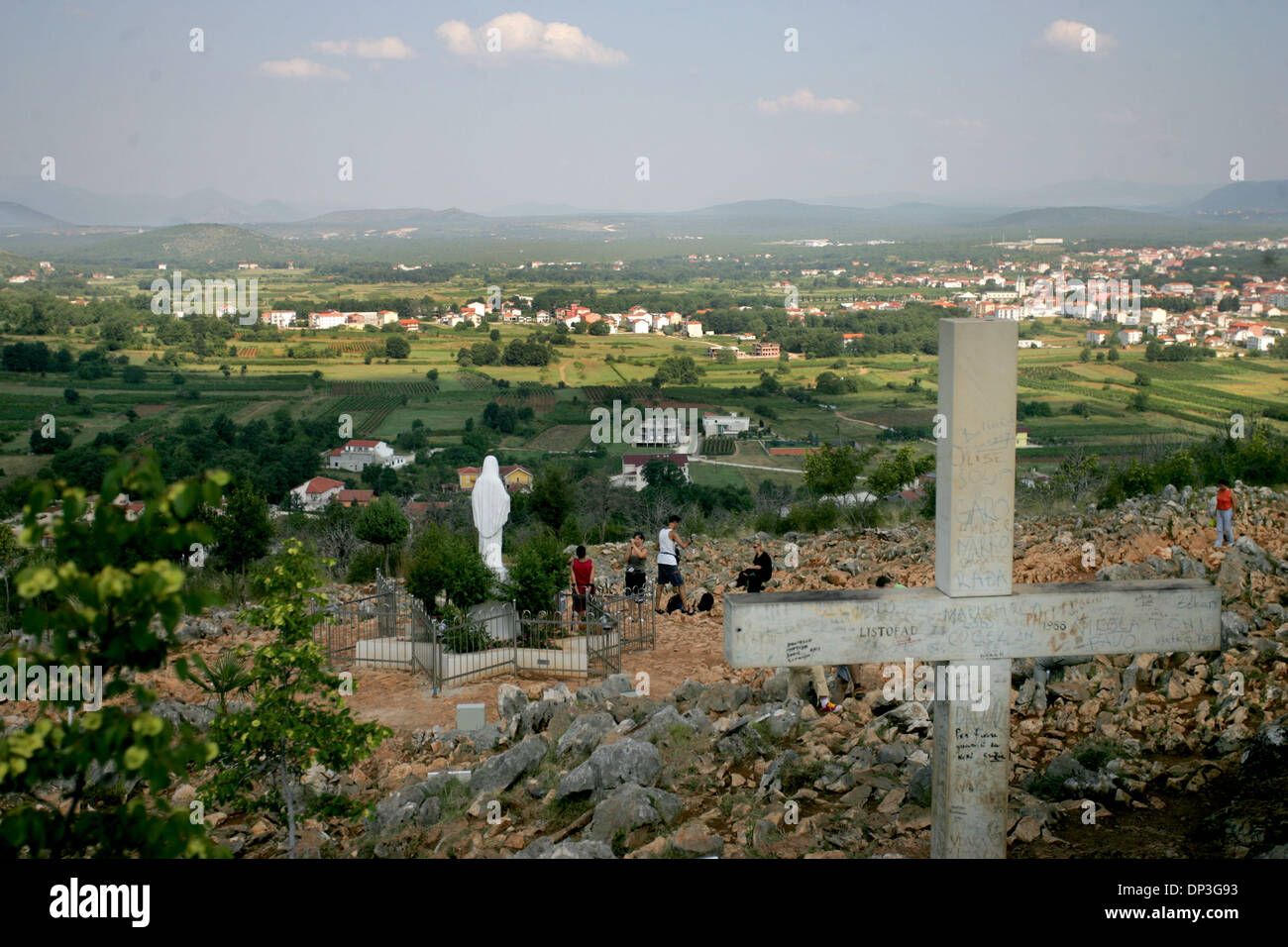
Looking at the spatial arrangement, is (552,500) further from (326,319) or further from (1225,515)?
(326,319)

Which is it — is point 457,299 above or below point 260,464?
above

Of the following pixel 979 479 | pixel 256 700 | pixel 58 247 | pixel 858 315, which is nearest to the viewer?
pixel 979 479

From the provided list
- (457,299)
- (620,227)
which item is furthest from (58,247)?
(620,227)

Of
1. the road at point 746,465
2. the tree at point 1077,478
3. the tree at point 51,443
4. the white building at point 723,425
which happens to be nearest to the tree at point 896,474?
the tree at point 1077,478

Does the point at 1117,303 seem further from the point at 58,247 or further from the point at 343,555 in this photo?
the point at 58,247

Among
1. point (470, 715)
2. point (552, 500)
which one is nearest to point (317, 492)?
point (552, 500)
